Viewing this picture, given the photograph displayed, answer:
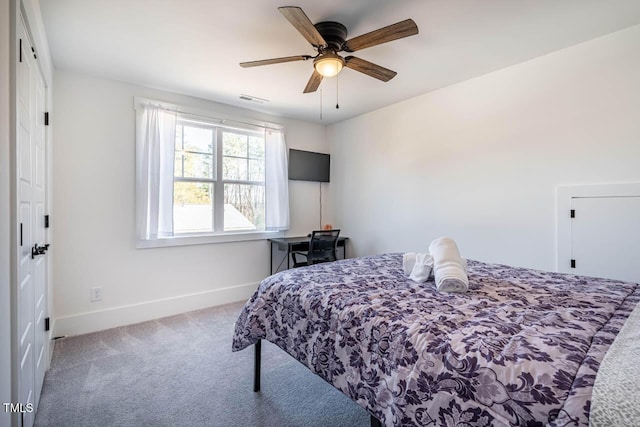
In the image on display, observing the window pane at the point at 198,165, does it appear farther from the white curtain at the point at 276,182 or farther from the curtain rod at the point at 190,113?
the white curtain at the point at 276,182

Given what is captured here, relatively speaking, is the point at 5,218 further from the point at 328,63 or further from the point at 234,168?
the point at 234,168

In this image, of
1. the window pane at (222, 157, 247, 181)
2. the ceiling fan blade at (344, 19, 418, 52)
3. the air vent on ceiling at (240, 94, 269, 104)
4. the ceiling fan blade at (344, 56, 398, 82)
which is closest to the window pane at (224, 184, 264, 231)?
the window pane at (222, 157, 247, 181)

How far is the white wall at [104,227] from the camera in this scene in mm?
2727

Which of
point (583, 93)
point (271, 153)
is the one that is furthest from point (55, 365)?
Answer: point (583, 93)

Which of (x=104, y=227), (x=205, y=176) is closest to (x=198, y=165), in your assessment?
(x=205, y=176)

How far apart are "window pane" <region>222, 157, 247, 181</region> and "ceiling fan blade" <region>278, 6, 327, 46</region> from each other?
2.13m

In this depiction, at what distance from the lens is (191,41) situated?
2260 mm

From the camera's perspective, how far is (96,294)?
2.88m

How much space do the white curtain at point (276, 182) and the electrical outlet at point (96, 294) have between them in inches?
73.6

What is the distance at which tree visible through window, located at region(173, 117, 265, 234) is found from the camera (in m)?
3.38

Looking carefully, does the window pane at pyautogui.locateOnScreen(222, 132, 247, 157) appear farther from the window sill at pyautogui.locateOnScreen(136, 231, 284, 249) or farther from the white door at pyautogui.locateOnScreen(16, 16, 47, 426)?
the white door at pyautogui.locateOnScreen(16, 16, 47, 426)

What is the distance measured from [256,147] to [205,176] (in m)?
0.79

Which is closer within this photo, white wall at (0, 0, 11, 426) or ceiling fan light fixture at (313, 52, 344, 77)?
white wall at (0, 0, 11, 426)

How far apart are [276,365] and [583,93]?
123 inches
